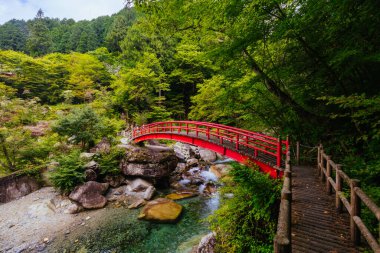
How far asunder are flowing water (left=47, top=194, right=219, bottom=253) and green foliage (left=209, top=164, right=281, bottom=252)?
191cm

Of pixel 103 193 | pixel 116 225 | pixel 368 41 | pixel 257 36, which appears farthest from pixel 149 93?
pixel 368 41

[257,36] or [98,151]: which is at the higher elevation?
[257,36]

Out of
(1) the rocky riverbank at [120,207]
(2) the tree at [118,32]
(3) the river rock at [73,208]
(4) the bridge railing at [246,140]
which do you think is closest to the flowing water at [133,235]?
(1) the rocky riverbank at [120,207]

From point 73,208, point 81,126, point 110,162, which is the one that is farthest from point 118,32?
point 73,208

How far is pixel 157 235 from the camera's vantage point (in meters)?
8.31

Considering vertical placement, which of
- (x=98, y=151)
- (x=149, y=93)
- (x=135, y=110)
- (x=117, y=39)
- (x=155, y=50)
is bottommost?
(x=98, y=151)

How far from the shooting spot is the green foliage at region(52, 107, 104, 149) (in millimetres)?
13950

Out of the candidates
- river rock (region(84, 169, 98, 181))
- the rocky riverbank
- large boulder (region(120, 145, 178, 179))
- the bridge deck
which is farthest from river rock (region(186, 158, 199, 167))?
the bridge deck

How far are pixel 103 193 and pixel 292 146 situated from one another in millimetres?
10388

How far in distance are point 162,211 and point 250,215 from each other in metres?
6.26

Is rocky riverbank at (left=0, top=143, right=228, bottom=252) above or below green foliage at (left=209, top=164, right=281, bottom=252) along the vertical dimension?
below

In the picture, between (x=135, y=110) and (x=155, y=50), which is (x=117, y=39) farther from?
(x=135, y=110)

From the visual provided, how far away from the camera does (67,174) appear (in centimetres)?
1130

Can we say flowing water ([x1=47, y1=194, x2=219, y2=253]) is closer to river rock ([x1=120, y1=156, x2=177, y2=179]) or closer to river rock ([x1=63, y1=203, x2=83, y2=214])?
river rock ([x1=63, y1=203, x2=83, y2=214])
